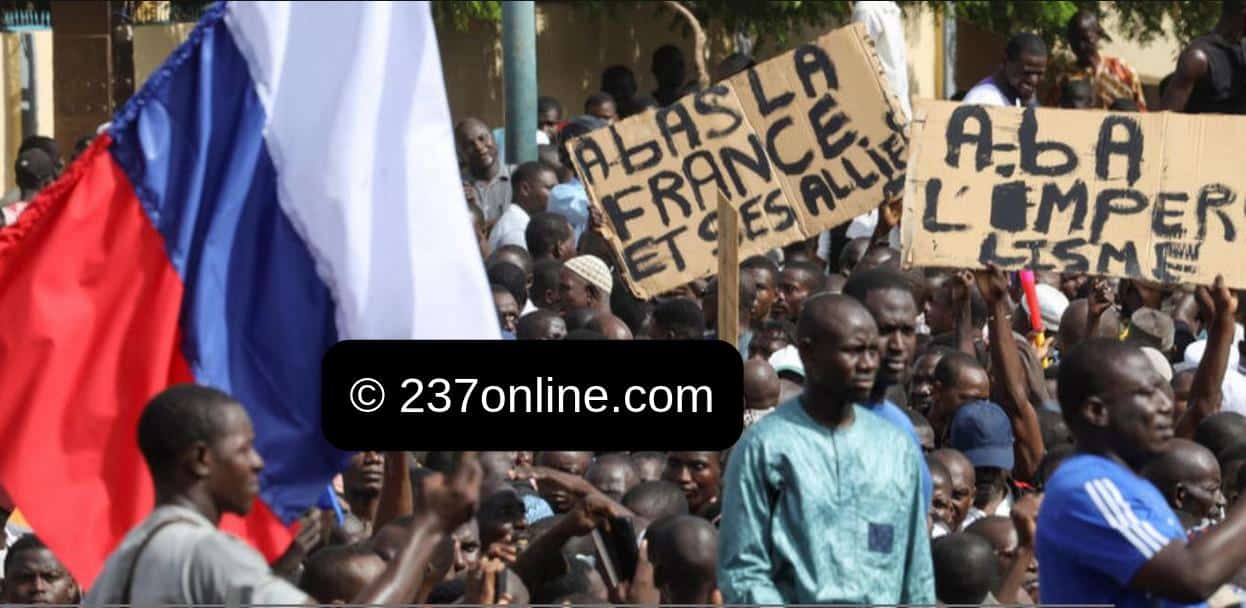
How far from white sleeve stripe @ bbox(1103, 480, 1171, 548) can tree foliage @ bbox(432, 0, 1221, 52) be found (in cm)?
1150

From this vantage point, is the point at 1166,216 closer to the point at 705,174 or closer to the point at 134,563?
the point at 705,174

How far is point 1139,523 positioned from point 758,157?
5.04m

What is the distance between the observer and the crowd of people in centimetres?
519

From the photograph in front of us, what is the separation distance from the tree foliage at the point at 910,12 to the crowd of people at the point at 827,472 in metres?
5.04

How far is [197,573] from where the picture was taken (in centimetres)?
483

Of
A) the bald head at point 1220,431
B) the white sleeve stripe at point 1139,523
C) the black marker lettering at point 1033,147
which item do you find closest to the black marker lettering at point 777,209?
the black marker lettering at point 1033,147

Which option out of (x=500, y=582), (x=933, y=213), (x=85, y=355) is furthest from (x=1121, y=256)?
(x=85, y=355)

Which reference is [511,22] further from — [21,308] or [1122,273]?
[21,308]

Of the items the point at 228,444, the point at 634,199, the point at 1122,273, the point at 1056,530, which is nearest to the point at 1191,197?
the point at 1122,273

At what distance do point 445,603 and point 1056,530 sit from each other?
208cm

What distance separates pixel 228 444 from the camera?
16.8ft

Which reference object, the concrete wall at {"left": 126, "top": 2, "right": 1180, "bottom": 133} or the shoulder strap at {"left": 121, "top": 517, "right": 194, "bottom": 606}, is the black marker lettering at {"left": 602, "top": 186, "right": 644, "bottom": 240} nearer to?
the shoulder strap at {"left": 121, "top": 517, "right": 194, "bottom": 606}

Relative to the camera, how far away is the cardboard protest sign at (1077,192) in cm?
979

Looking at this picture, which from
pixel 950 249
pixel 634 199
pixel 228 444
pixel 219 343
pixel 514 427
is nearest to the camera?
pixel 228 444
